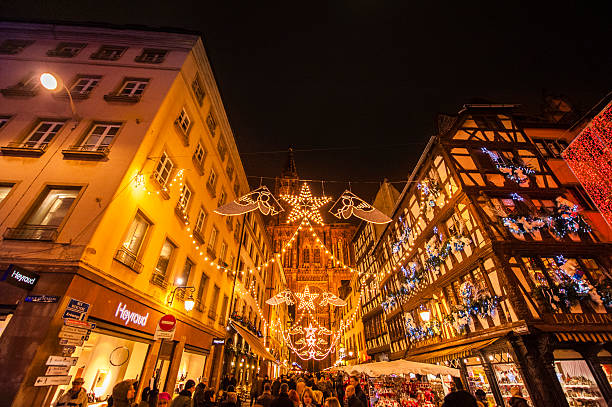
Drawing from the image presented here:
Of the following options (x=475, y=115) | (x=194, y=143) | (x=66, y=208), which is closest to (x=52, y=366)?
(x=66, y=208)

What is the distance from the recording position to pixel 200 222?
12555 mm

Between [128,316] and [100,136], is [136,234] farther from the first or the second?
[100,136]

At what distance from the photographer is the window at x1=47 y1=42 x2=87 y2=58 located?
10781 millimetres

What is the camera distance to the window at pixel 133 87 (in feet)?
32.3

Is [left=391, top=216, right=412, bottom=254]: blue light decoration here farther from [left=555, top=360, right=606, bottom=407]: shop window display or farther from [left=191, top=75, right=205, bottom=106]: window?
[left=191, top=75, right=205, bottom=106]: window

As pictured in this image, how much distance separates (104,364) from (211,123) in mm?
11078

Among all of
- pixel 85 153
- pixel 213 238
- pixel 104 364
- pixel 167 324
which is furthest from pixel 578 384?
pixel 85 153

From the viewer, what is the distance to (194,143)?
39.0ft

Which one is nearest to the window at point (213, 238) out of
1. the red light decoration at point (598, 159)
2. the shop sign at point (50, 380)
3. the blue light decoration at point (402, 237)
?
the shop sign at point (50, 380)

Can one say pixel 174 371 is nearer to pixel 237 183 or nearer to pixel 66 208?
pixel 66 208

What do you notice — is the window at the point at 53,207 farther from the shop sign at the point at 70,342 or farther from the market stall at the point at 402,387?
the market stall at the point at 402,387

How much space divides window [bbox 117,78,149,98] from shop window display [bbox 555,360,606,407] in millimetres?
17993

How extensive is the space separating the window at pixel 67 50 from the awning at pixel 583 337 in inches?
845

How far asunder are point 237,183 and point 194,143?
21.1 ft
